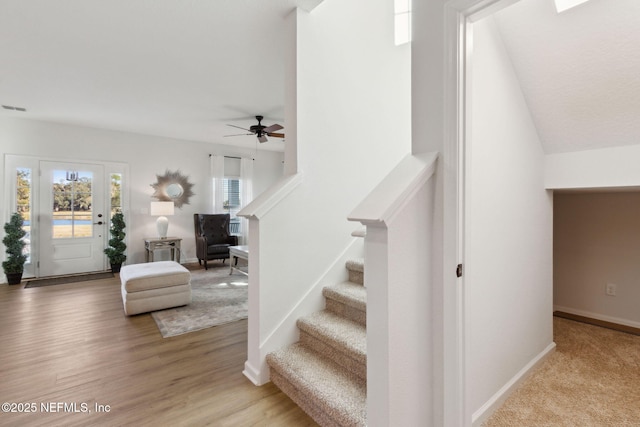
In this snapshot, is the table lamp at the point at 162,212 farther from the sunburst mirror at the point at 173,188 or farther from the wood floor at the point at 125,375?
the wood floor at the point at 125,375

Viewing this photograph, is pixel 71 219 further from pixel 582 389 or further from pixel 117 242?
pixel 582 389

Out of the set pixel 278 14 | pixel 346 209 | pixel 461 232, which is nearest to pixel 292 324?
pixel 346 209

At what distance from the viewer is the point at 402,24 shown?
10.3 ft

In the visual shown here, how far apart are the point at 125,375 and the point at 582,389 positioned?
2.97 m

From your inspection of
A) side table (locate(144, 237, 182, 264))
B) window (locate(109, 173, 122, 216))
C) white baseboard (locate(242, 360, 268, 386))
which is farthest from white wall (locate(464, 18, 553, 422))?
window (locate(109, 173, 122, 216))

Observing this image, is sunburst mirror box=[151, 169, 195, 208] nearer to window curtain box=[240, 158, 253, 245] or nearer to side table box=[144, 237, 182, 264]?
side table box=[144, 237, 182, 264]

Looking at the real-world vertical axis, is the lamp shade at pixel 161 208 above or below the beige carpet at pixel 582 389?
above

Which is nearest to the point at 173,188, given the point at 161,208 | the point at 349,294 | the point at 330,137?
the point at 161,208

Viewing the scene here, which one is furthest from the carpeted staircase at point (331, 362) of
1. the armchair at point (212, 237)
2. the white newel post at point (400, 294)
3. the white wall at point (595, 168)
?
the armchair at point (212, 237)

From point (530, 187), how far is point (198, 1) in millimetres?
2636

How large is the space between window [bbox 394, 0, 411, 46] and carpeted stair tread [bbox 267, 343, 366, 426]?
301cm

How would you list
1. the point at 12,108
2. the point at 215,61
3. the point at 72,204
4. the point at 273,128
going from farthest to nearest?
the point at 72,204 → the point at 12,108 → the point at 273,128 → the point at 215,61

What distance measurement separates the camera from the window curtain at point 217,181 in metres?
6.48

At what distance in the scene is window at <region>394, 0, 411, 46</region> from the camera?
10.1 feet
